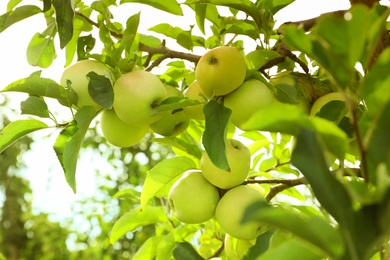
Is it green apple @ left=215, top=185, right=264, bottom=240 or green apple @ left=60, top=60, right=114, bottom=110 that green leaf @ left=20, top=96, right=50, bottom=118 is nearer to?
green apple @ left=60, top=60, right=114, bottom=110

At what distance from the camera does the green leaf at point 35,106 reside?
99cm

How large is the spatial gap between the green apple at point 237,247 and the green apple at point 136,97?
0.92ft

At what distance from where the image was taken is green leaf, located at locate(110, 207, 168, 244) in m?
1.32

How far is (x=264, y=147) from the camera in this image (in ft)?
4.64

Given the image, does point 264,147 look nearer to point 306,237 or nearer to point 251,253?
point 251,253

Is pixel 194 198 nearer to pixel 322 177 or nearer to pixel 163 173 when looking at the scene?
pixel 163 173

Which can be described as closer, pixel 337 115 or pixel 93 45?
pixel 337 115

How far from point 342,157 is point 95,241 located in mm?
5749

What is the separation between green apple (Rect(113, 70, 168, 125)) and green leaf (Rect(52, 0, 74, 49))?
0.35 ft

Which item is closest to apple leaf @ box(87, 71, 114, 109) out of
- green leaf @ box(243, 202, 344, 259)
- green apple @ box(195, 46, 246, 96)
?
green apple @ box(195, 46, 246, 96)

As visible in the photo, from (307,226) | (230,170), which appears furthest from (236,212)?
(307,226)

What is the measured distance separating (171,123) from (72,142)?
20 cm

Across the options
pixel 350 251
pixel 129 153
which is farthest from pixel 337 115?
pixel 129 153

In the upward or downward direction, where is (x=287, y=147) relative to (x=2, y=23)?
downward
